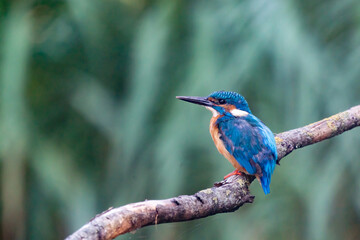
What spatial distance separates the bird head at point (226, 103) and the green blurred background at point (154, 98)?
0.49 ft

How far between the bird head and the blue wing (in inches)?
1.7

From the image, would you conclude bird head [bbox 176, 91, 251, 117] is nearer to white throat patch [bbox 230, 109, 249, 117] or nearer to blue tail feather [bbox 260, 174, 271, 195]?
white throat patch [bbox 230, 109, 249, 117]

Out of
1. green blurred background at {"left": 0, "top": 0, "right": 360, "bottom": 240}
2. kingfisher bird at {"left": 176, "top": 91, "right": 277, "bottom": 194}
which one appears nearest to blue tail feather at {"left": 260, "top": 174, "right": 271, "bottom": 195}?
kingfisher bird at {"left": 176, "top": 91, "right": 277, "bottom": 194}

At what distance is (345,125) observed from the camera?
118 cm

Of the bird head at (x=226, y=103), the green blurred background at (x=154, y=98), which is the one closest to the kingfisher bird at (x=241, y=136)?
the bird head at (x=226, y=103)

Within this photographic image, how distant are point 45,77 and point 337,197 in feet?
3.67

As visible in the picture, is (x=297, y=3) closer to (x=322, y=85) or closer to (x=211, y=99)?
(x=322, y=85)

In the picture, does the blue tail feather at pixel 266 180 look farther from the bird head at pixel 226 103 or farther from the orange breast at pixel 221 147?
the bird head at pixel 226 103

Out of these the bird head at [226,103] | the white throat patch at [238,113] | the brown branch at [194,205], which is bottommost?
the brown branch at [194,205]

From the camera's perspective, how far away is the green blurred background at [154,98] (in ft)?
4.54

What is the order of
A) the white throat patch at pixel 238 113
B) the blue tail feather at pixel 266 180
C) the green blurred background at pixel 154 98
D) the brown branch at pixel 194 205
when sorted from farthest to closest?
the green blurred background at pixel 154 98 → the white throat patch at pixel 238 113 → the blue tail feather at pixel 266 180 → the brown branch at pixel 194 205

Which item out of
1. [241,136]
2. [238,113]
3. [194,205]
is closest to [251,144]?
[241,136]

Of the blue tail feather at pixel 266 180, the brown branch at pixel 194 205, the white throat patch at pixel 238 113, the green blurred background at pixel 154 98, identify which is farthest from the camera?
the green blurred background at pixel 154 98

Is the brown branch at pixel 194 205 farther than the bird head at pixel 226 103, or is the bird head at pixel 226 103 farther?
the bird head at pixel 226 103
